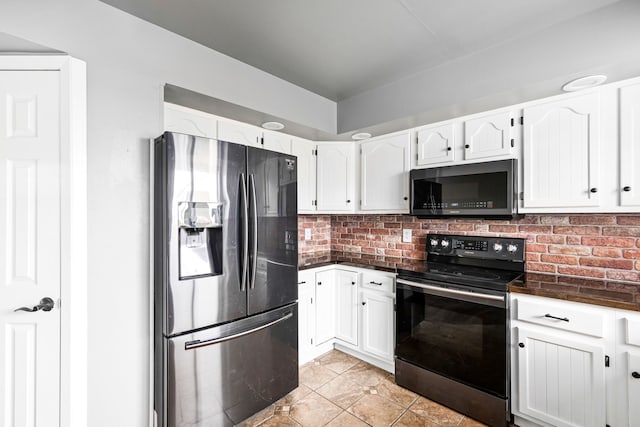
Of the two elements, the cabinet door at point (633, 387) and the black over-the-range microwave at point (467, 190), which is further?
the black over-the-range microwave at point (467, 190)

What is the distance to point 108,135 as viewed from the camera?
152 cm

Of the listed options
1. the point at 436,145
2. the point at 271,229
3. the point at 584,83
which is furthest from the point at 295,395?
the point at 584,83

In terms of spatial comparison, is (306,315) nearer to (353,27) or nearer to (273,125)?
(273,125)

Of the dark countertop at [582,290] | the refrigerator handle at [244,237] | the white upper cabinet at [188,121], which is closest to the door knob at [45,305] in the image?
the refrigerator handle at [244,237]

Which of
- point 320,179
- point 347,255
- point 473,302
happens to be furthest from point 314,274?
point 473,302

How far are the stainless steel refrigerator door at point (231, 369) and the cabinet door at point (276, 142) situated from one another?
1368 mm

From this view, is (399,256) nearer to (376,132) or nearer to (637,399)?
(376,132)

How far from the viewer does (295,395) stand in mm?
2248

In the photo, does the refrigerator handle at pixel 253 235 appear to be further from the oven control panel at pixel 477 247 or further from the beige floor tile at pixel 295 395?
the oven control panel at pixel 477 247

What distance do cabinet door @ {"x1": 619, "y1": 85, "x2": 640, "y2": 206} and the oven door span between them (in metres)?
0.88

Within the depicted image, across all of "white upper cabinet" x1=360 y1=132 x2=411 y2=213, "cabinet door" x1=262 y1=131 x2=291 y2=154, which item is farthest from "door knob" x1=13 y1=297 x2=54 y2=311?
"white upper cabinet" x1=360 y1=132 x2=411 y2=213

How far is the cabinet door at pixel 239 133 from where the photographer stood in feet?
7.47

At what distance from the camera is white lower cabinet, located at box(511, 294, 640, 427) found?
1506mm

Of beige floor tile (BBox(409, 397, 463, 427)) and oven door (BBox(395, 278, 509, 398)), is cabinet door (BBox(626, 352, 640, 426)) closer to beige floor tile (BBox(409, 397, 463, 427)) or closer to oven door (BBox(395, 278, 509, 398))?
oven door (BBox(395, 278, 509, 398))
